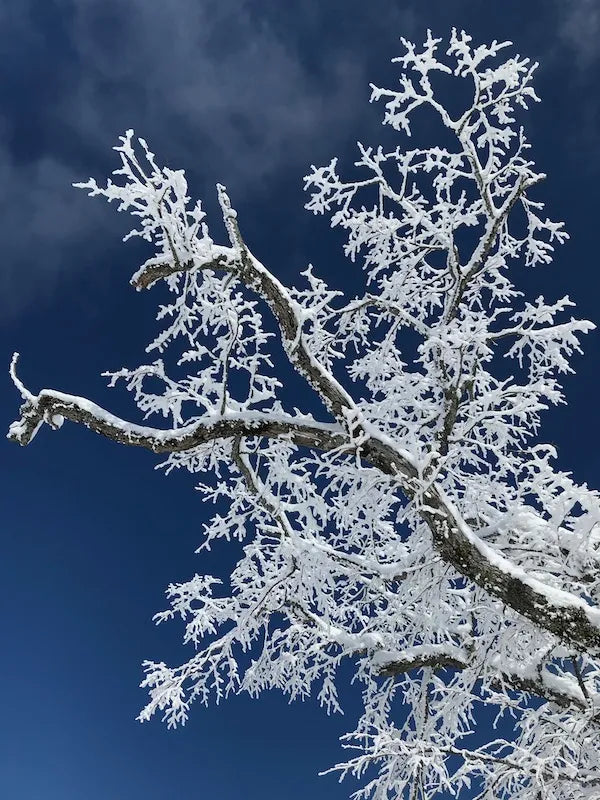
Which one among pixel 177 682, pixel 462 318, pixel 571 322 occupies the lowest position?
pixel 177 682

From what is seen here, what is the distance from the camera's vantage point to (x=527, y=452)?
279 inches

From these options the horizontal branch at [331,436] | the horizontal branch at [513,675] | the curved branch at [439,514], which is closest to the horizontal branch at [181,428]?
the horizontal branch at [331,436]

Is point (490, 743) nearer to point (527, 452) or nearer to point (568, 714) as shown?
point (568, 714)

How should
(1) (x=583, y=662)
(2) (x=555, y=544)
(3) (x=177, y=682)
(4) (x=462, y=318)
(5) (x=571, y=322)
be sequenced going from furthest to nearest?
(3) (x=177, y=682), (4) (x=462, y=318), (1) (x=583, y=662), (5) (x=571, y=322), (2) (x=555, y=544)

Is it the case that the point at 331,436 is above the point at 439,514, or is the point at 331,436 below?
above

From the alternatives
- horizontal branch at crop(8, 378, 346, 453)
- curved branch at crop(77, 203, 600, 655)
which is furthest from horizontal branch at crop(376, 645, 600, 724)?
horizontal branch at crop(8, 378, 346, 453)

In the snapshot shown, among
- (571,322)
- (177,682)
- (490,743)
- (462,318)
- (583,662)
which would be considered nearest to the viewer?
(571,322)

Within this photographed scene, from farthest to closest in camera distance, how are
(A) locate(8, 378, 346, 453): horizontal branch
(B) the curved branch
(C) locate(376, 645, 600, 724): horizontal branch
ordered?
(C) locate(376, 645, 600, 724): horizontal branch → (A) locate(8, 378, 346, 453): horizontal branch → (B) the curved branch

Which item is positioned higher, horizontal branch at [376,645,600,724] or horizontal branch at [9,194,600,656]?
horizontal branch at [9,194,600,656]

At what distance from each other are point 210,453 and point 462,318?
10.9 ft

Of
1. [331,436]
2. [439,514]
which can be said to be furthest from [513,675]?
[331,436]

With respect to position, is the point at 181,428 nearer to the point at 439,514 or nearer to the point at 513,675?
the point at 439,514

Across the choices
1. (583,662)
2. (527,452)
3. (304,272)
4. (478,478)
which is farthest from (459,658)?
(304,272)

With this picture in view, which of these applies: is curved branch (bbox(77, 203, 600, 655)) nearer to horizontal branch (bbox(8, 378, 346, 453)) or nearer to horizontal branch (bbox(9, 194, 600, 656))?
horizontal branch (bbox(9, 194, 600, 656))
